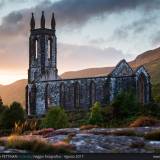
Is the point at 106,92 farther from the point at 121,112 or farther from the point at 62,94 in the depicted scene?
the point at 121,112

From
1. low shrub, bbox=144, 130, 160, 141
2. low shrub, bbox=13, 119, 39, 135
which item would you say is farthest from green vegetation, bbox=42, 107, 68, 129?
low shrub, bbox=144, 130, 160, 141

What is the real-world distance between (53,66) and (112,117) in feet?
157

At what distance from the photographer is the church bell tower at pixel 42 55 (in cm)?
11475

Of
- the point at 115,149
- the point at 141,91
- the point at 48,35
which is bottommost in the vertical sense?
the point at 115,149

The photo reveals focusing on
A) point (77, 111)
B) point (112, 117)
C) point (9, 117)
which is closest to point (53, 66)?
point (77, 111)

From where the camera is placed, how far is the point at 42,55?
11562 cm

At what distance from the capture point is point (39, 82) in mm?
112375

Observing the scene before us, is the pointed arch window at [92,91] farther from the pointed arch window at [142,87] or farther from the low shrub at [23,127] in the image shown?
the low shrub at [23,127]

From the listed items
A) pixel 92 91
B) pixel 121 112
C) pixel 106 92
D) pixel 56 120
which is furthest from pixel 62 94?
pixel 56 120

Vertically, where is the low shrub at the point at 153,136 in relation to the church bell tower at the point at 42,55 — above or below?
below

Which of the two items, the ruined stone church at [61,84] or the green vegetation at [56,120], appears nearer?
the green vegetation at [56,120]

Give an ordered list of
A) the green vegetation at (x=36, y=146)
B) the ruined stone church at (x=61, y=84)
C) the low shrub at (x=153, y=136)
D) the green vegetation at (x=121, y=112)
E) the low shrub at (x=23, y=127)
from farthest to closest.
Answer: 1. the ruined stone church at (x=61, y=84)
2. the green vegetation at (x=121, y=112)
3. the low shrub at (x=23, y=127)
4. the low shrub at (x=153, y=136)
5. the green vegetation at (x=36, y=146)

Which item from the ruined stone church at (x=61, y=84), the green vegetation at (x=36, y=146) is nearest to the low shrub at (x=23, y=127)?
the green vegetation at (x=36, y=146)

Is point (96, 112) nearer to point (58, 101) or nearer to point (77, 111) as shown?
point (77, 111)
